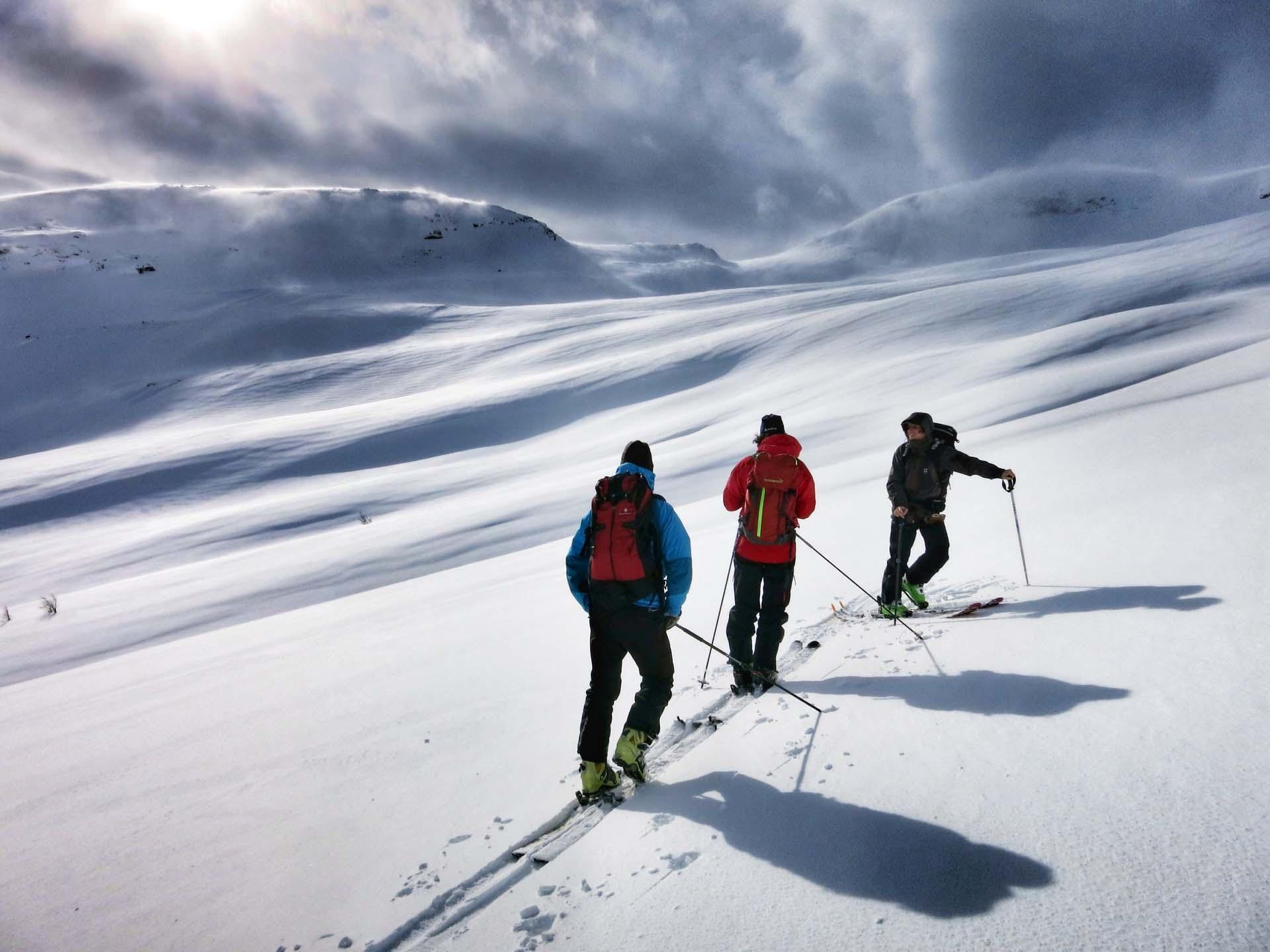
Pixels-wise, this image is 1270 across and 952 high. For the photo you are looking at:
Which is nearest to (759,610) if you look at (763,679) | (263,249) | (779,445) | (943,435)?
(763,679)

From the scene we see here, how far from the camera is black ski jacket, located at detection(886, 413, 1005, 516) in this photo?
191 inches

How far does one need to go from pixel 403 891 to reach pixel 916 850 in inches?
80.7

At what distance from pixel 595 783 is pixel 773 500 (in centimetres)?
199

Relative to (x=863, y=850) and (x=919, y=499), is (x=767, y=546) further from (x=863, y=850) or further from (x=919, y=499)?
(x=863, y=850)

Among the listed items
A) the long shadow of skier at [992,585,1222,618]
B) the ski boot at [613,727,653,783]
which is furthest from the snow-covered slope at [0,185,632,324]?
A: the ski boot at [613,727,653,783]

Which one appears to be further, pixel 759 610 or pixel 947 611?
pixel 947 611

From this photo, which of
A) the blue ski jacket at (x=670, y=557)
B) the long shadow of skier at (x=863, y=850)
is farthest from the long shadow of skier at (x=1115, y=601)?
the blue ski jacket at (x=670, y=557)

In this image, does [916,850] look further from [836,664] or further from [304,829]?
[304,829]

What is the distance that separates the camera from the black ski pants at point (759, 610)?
13.3ft

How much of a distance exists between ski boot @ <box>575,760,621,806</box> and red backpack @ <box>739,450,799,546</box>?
67.6 inches

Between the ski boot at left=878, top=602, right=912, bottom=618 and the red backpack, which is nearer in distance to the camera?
the red backpack

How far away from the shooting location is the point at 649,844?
2.56m

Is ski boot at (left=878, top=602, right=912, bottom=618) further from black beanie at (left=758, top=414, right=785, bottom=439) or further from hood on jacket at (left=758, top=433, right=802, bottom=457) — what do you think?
black beanie at (left=758, top=414, right=785, bottom=439)

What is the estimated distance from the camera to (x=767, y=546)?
4.06 metres
